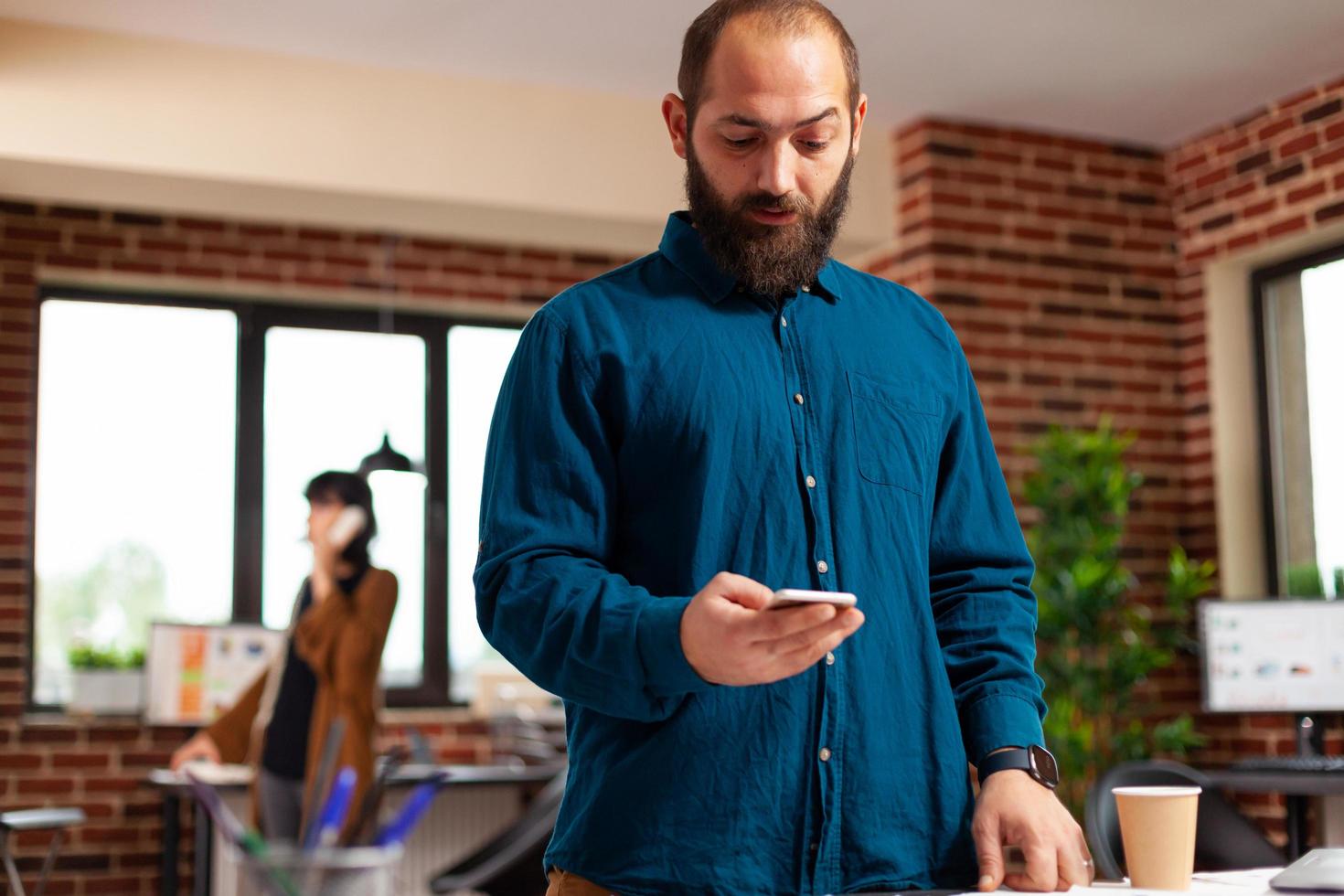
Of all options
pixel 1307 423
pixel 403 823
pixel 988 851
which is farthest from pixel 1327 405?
pixel 403 823

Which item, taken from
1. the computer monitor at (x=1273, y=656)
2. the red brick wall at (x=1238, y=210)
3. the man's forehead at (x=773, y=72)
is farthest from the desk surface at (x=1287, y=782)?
the man's forehead at (x=773, y=72)

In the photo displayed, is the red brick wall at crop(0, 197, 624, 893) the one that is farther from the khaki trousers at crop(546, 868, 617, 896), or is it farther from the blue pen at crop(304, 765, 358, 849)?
the blue pen at crop(304, 765, 358, 849)

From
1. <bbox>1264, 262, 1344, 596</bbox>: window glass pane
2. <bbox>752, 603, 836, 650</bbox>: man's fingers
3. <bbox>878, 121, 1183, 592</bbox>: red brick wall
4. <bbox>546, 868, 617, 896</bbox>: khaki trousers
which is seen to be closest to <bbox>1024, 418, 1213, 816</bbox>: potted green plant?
<bbox>878, 121, 1183, 592</bbox>: red brick wall

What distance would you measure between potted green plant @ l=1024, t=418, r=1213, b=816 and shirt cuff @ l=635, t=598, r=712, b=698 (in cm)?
417

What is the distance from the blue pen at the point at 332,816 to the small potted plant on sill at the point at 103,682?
5.76 meters

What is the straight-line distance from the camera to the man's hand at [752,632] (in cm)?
96

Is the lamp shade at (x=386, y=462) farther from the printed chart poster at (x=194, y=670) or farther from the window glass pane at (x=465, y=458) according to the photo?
the printed chart poster at (x=194, y=670)

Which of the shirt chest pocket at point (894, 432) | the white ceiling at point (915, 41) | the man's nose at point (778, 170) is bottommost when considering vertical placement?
the shirt chest pocket at point (894, 432)

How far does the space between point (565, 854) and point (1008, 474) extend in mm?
4749

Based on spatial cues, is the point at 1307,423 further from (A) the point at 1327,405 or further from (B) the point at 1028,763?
(B) the point at 1028,763

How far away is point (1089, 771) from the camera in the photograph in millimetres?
5395

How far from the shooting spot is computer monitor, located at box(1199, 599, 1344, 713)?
192 inches

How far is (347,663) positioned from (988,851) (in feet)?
11.8

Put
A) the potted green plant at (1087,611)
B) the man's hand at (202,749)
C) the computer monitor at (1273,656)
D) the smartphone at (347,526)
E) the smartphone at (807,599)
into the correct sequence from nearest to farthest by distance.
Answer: the smartphone at (807,599)
the smartphone at (347,526)
the computer monitor at (1273,656)
the man's hand at (202,749)
the potted green plant at (1087,611)
